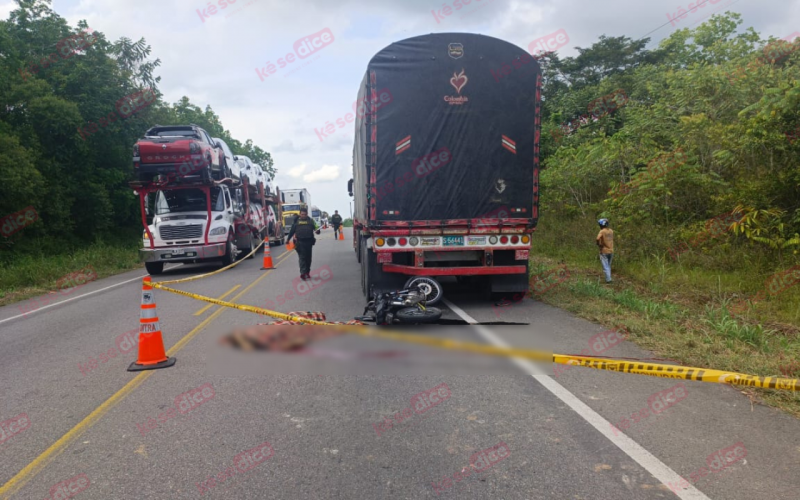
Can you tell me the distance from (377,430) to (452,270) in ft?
15.1

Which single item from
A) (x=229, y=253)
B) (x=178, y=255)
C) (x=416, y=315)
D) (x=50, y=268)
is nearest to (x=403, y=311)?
(x=416, y=315)

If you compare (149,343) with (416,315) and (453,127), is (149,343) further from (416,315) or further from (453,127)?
(453,127)

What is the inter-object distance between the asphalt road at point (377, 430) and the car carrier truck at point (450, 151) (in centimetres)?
232

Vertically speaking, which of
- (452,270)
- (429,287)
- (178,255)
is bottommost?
(429,287)

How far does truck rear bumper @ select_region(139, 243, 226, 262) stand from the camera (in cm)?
1449

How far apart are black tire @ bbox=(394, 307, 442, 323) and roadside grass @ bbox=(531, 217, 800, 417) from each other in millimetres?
2304

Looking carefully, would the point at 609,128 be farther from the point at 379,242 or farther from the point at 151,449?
the point at 151,449

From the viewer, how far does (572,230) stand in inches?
646

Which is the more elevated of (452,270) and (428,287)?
(452,270)

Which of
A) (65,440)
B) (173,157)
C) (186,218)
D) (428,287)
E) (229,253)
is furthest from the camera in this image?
(229,253)

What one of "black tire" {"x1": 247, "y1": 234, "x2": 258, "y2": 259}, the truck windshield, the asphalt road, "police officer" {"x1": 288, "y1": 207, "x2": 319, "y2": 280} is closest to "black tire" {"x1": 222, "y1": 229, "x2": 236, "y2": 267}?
the truck windshield

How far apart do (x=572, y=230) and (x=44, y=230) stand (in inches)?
762

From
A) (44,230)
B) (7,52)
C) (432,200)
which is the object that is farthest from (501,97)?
(7,52)

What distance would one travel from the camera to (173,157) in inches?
566
